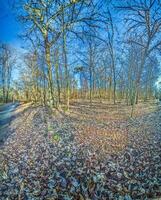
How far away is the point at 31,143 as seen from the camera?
35.8 ft

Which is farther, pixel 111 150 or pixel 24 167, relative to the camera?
pixel 111 150

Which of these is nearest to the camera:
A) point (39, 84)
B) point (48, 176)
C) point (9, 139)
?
point (48, 176)

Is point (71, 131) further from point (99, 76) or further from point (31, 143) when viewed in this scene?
point (99, 76)

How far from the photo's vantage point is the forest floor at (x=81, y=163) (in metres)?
6.80

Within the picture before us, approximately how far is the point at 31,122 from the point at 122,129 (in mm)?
5675

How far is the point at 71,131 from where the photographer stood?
1226cm

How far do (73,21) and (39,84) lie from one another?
58.6 ft

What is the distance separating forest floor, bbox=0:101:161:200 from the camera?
6.80m

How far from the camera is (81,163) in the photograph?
324 inches

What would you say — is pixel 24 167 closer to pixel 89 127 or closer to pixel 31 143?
pixel 31 143

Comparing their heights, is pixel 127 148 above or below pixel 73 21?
below

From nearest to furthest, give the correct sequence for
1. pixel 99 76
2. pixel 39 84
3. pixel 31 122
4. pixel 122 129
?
pixel 122 129 → pixel 31 122 → pixel 39 84 → pixel 99 76

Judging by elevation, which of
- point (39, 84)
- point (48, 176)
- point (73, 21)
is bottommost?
point (48, 176)

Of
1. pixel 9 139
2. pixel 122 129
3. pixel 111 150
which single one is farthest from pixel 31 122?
pixel 111 150
